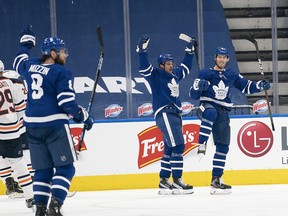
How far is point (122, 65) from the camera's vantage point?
8609 millimetres

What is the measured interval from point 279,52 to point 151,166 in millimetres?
3054

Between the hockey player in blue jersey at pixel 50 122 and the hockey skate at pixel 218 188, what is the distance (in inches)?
73.9

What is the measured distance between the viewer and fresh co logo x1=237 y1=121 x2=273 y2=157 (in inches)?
259

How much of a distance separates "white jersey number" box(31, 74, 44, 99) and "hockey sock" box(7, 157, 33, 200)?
3.38ft

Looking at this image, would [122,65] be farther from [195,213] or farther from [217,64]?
[195,213]

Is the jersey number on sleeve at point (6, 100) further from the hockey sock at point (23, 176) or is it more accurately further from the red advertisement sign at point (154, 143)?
the red advertisement sign at point (154, 143)

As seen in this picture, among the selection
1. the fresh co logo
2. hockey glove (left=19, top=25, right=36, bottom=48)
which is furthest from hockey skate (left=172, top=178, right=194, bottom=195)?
hockey glove (left=19, top=25, right=36, bottom=48)

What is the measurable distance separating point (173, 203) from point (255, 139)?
5.62ft

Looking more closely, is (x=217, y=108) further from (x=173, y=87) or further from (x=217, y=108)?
(x=173, y=87)

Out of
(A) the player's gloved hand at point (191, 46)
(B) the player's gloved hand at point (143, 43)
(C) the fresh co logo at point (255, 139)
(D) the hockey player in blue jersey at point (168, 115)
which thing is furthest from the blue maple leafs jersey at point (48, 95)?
(C) the fresh co logo at point (255, 139)

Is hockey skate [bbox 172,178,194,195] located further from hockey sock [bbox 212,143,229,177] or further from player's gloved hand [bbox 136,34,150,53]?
player's gloved hand [bbox 136,34,150,53]

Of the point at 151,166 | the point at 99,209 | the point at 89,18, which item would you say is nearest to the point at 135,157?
the point at 151,166

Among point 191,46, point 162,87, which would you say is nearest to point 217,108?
point 162,87

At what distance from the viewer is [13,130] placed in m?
5.12
